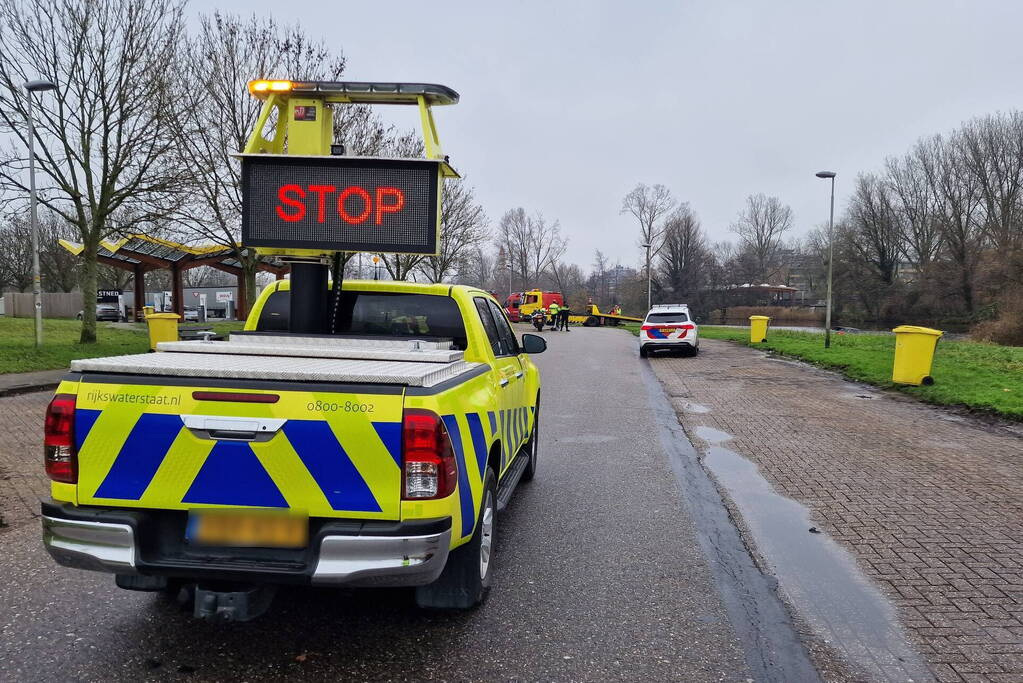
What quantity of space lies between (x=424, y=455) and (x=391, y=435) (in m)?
0.16

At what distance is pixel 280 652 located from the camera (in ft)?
10.9

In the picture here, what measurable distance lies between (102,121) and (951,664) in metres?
21.2

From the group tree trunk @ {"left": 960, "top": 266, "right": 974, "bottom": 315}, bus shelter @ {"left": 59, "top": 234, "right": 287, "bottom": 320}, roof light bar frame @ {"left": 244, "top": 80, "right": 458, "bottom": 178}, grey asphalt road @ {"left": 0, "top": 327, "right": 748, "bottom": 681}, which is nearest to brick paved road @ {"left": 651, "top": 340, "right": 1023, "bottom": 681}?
grey asphalt road @ {"left": 0, "top": 327, "right": 748, "bottom": 681}

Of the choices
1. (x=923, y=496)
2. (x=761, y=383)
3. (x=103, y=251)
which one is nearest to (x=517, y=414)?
(x=923, y=496)

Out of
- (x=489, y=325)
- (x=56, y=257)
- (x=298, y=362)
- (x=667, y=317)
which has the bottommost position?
(x=667, y=317)

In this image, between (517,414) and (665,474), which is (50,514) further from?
(665,474)

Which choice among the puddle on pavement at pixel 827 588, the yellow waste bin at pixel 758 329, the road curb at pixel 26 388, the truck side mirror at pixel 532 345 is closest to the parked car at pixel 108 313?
the road curb at pixel 26 388

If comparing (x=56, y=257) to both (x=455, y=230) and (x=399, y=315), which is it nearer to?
(x=455, y=230)

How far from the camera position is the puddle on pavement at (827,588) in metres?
3.40

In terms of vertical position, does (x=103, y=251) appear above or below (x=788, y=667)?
above

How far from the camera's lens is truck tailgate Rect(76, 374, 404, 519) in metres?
2.95

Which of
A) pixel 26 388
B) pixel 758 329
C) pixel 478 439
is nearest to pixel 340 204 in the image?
pixel 478 439

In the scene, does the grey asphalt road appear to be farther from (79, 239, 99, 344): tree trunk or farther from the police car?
the police car

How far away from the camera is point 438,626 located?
3645 millimetres
